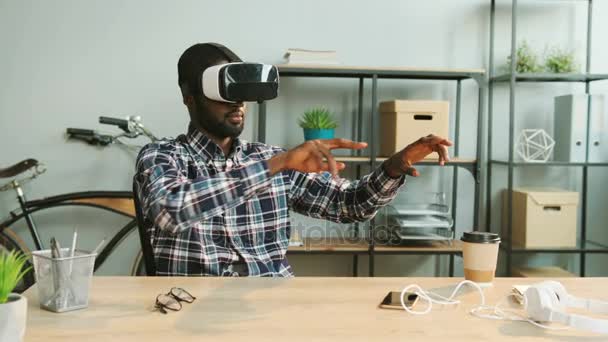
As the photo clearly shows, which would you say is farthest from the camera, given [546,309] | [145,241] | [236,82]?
[145,241]

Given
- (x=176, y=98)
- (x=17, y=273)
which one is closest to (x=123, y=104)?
(x=176, y=98)

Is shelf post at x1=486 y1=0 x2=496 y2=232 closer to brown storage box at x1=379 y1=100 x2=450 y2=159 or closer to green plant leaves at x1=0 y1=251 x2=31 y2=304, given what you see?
brown storage box at x1=379 y1=100 x2=450 y2=159

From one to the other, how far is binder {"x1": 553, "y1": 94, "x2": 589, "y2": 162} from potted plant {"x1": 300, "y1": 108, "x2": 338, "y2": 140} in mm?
1083

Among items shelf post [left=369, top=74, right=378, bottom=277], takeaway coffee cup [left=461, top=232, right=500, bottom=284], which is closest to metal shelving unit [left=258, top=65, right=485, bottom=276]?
shelf post [left=369, top=74, right=378, bottom=277]

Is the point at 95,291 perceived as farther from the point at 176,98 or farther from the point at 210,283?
the point at 176,98

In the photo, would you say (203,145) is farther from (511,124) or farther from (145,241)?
(511,124)

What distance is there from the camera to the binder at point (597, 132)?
3004 millimetres

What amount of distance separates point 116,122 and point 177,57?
46 centimetres

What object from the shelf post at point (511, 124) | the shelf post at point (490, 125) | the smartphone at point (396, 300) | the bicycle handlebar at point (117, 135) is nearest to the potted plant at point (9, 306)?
the smartphone at point (396, 300)

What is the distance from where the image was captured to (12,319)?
926 millimetres

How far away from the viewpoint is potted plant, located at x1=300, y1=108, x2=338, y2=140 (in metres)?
2.89

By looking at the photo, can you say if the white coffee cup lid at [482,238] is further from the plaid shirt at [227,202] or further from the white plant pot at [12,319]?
the white plant pot at [12,319]

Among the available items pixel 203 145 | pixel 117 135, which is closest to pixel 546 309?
pixel 203 145

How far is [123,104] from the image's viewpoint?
304 centimetres
